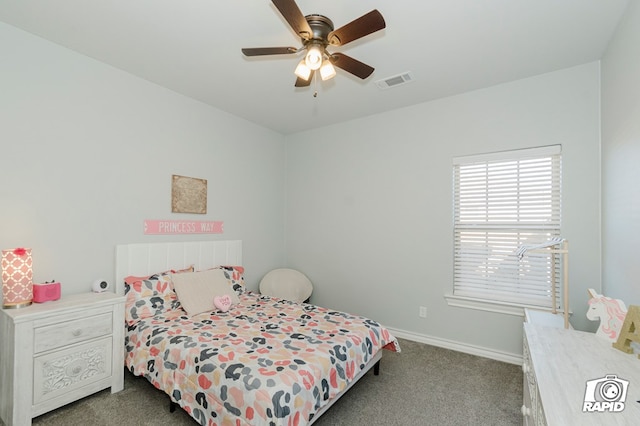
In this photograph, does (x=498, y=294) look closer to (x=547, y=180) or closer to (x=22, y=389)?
(x=547, y=180)

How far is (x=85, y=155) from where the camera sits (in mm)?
2537

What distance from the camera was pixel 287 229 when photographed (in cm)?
455

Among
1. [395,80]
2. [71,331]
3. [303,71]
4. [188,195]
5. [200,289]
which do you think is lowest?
[71,331]

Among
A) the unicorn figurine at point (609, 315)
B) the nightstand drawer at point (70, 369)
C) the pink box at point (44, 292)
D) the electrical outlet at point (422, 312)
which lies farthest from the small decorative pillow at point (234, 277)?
the unicorn figurine at point (609, 315)

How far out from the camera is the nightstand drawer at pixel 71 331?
1.96 m

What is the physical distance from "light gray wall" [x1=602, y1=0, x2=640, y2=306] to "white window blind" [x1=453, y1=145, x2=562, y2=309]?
371mm

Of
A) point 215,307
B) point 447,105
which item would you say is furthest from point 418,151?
point 215,307

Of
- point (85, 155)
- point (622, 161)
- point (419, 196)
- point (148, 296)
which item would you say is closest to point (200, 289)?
point (148, 296)

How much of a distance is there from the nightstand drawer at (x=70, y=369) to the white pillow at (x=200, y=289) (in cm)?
62

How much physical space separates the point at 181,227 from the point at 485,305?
3.28 m

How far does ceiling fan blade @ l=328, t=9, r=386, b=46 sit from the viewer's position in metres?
1.54

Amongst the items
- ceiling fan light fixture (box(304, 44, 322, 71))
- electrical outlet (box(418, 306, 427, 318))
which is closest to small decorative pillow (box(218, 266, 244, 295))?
electrical outlet (box(418, 306, 427, 318))

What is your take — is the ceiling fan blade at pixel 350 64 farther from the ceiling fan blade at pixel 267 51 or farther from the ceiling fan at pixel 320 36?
the ceiling fan blade at pixel 267 51

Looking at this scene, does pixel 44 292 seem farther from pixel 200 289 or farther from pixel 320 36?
pixel 320 36
